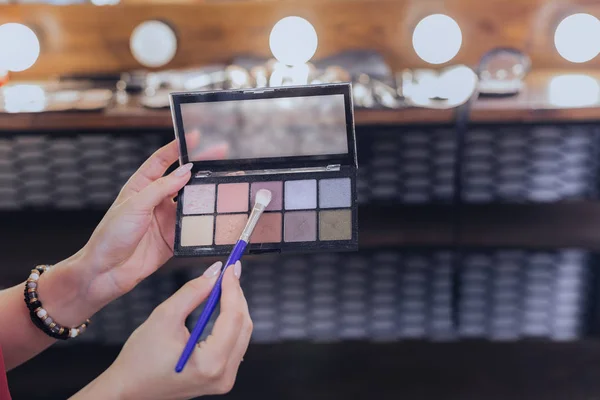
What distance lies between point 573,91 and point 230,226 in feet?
3.79

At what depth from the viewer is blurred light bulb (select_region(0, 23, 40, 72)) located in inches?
75.0

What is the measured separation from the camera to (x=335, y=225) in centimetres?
73

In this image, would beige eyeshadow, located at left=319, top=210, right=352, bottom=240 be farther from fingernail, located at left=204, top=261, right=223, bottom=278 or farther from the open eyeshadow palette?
fingernail, located at left=204, top=261, right=223, bottom=278

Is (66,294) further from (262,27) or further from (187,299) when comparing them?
(262,27)

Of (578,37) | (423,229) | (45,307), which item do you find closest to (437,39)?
(578,37)

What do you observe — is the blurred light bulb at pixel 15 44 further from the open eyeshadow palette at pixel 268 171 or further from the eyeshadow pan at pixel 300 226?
the eyeshadow pan at pixel 300 226

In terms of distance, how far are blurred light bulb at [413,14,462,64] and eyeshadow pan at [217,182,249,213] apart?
1313 mm

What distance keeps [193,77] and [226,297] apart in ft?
3.77

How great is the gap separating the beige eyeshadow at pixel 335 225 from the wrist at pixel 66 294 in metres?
0.30

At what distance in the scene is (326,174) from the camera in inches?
30.6

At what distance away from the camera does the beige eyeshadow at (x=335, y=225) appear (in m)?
0.71

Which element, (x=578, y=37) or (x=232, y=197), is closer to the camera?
(x=232, y=197)

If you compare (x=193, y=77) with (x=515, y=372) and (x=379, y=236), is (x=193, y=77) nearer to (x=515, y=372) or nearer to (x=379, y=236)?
(x=379, y=236)

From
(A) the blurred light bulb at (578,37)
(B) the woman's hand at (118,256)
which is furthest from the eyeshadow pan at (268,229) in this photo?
(A) the blurred light bulb at (578,37)
